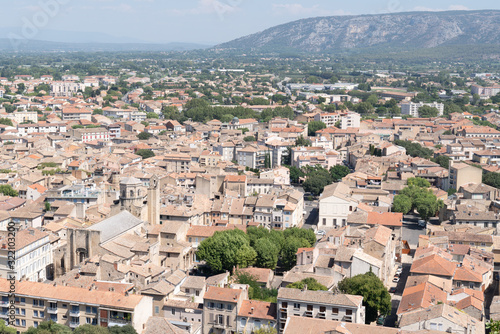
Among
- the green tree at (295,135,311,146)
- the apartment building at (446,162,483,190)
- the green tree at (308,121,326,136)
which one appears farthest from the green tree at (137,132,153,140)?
the apartment building at (446,162,483,190)

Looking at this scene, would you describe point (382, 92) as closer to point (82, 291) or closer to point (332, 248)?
point (332, 248)

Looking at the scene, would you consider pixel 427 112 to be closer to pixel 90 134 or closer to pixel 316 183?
pixel 90 134

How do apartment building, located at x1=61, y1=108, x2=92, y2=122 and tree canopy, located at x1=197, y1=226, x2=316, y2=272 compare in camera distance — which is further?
apartment building, located at x1=61, y1=108, x2=92, y2=122

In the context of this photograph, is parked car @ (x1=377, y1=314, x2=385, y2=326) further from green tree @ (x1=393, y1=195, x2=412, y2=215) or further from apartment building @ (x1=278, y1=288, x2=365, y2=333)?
green tree @ (x1=393, y1=195, x2=412, y2=215)

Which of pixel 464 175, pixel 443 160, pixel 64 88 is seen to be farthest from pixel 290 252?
pixel 64 88

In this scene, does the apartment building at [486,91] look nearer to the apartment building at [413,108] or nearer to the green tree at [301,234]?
the apartment building at [413,108]

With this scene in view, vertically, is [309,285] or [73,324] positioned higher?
[309,285]

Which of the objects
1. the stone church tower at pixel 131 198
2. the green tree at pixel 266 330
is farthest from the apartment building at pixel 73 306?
the stone church tower at pixel 131 198
